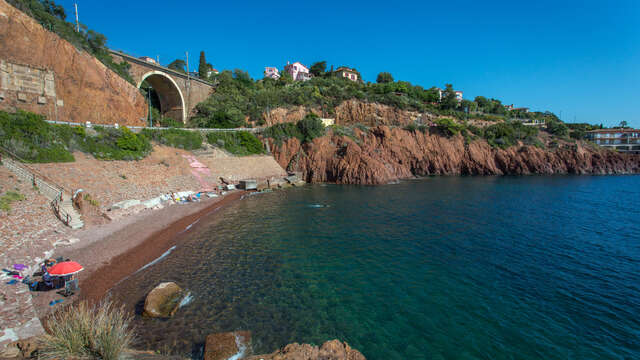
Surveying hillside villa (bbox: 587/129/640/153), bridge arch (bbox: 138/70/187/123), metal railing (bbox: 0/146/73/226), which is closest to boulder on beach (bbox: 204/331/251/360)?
metal railing (bbox: 0/146/73/226)

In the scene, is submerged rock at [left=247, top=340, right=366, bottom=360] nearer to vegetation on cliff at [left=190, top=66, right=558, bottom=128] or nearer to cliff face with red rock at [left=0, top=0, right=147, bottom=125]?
cliff face with red rock at [left=0, top=0, right=147, bottom=125]

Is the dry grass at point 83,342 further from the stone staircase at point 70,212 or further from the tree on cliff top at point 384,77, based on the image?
the tree on cliff top at point 384,77

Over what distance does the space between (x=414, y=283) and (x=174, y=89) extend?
5546 cm

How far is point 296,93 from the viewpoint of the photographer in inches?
2397

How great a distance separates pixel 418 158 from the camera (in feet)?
171

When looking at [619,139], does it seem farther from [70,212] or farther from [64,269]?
[70,212]

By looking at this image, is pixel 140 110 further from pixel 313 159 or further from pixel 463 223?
pixel 463 223

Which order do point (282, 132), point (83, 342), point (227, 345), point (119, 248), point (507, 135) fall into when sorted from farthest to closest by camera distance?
point (507, 135) → point (282, 132) → point (119, 248) → point (227, 345) → point (83, 342)

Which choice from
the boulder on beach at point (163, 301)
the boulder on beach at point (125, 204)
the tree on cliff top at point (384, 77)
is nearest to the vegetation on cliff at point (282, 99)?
the tree on cliff top at point (384, 77)

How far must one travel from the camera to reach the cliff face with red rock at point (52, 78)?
80.0ft

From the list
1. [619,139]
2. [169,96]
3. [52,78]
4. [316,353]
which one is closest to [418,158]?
[316,353]

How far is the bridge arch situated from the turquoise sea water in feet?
129

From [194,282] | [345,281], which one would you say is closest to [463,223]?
[345,281]

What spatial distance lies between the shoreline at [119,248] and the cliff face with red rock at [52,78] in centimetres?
1778
